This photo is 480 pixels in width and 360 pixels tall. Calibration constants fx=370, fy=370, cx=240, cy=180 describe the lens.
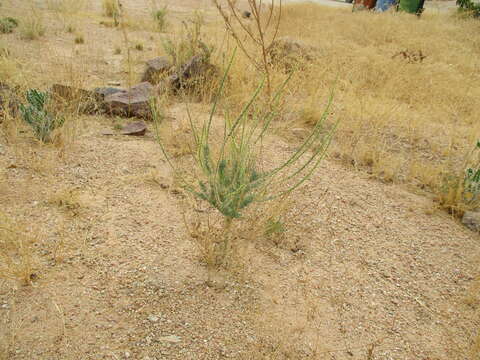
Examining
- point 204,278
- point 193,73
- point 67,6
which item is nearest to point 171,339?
point 204,278

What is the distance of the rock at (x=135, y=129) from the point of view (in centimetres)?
286

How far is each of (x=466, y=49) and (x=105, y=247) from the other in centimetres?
699

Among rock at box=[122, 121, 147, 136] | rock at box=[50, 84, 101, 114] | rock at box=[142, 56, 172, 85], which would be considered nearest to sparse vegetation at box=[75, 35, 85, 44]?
rock at box=[142, 56, 172, 85]

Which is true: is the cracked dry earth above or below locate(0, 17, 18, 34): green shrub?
below

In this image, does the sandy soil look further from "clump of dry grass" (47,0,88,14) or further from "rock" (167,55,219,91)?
"clump of dry grass" (47,0,88,14)

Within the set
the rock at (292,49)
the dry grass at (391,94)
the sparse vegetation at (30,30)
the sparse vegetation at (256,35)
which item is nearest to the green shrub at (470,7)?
the dry grass at (391,94)

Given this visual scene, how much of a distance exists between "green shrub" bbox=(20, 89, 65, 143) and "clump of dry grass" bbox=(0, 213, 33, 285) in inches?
35.1

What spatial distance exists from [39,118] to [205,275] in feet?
5.34

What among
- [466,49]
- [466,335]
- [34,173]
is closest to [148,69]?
[34,173]

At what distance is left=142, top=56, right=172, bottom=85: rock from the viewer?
373 cm

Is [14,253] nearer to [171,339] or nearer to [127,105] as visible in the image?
[171,339]

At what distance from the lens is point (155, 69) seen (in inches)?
148

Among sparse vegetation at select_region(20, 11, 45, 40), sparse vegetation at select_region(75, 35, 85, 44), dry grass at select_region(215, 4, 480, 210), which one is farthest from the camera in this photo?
sparse vegetation at select_region(75, 35, 85, 44)

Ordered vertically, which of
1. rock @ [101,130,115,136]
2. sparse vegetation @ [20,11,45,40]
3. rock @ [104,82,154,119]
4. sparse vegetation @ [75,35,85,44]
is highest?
sparse vegetation @ [20,11,45,40]
